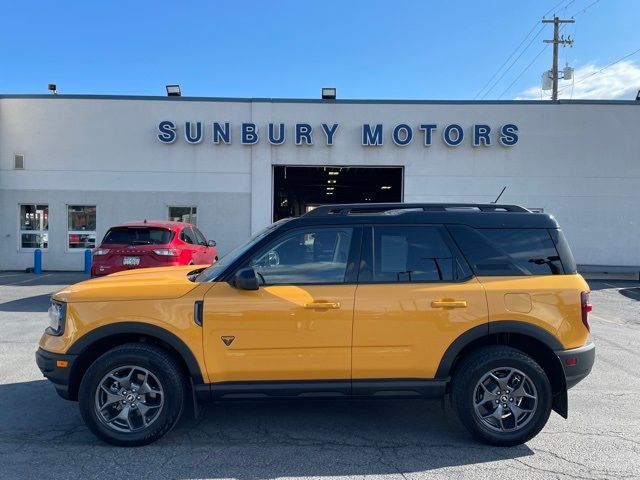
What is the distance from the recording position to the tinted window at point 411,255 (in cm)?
375

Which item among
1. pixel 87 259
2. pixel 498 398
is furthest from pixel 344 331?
pixel 87 259

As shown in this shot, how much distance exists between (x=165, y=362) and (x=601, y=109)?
17.4m

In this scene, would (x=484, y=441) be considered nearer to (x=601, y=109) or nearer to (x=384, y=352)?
(x=384, y=352)

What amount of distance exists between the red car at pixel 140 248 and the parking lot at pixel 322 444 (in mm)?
3725

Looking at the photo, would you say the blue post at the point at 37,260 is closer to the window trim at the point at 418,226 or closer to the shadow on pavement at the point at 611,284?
the window trim at the point at 418,226

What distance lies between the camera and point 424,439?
12.5 feet

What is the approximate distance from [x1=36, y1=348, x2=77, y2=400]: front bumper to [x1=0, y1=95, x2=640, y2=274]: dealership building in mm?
12306

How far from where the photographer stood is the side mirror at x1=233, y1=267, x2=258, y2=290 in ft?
11.6

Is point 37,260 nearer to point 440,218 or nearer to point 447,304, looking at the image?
point 440,218

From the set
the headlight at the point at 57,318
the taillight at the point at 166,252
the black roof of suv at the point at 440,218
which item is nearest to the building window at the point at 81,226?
the taillight at the point at 166,252

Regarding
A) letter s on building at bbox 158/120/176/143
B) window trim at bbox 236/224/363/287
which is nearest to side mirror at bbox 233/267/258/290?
window trim at bbox 236/224/363/287

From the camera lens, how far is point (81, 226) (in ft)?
52.4

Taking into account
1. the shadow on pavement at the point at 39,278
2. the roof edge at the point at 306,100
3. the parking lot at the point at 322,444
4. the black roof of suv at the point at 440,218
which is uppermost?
the roof edge at the point at 306,100

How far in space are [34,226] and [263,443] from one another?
15620 mm
